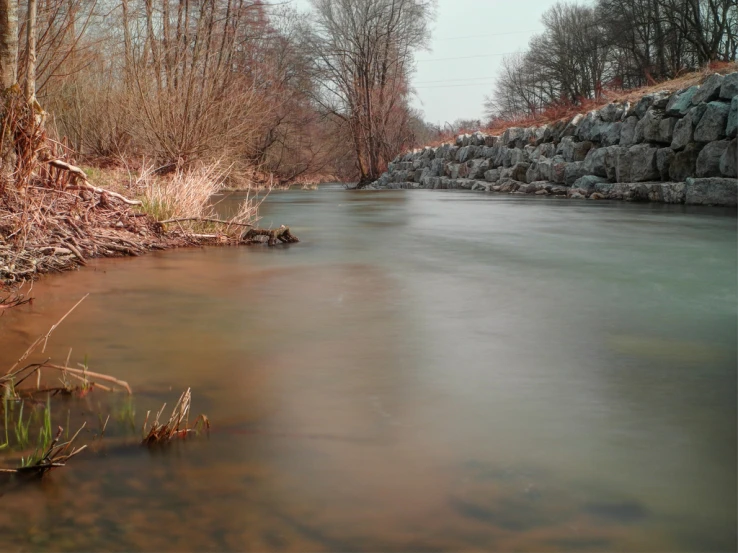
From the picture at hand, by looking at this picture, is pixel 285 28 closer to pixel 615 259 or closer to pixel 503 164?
pixel 503 164

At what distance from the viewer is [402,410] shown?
2426 millimetres

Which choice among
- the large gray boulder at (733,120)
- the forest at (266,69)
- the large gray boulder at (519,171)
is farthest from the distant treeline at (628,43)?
the large gray boulder at (733,120)

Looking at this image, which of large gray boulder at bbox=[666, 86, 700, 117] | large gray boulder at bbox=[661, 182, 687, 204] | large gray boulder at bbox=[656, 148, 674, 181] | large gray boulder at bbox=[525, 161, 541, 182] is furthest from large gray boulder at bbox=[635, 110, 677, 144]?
large gray boulder at bbox=[525, 161, 541, 182]

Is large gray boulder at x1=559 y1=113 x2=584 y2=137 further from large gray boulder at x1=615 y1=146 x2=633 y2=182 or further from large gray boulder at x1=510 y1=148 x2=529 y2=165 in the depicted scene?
large gray boulder at x1=615 y1=146 x2=633 y2=182

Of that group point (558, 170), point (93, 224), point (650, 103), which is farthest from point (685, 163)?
point (93, 224)

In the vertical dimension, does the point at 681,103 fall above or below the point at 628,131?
above

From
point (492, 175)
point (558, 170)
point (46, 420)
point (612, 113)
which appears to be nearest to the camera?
point (46, 420)

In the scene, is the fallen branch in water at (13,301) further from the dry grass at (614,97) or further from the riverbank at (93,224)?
the dry grass at (614,97)

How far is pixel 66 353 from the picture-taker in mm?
3055

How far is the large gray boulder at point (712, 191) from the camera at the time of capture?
38.6ft

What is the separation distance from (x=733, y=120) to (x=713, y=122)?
528 mm

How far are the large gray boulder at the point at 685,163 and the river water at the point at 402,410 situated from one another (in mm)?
7975

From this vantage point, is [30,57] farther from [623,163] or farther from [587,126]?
[587,126]

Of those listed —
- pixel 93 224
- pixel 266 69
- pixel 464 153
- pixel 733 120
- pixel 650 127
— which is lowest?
pixel 93 224
